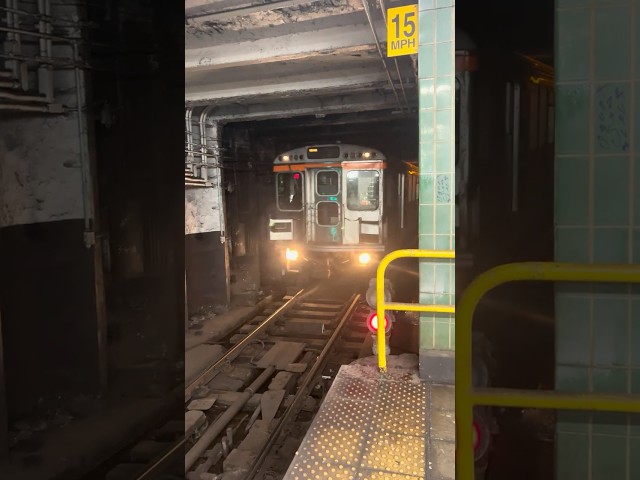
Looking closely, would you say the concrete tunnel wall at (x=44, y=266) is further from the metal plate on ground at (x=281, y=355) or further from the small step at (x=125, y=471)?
the metal plate on ground at (x=281, y=355)

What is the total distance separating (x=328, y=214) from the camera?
38.6 ft

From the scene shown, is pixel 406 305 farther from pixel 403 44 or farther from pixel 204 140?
pixel 204 140

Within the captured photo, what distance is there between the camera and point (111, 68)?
5.69 m

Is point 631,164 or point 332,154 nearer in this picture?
point 631,164

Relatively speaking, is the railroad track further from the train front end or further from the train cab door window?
the train cab door window

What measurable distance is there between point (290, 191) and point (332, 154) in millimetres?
1520

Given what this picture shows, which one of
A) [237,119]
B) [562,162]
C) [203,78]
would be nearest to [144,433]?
A: [562,162]

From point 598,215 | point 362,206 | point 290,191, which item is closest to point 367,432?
point 598,215

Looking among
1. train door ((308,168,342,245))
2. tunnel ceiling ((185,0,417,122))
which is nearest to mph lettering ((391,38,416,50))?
tunnel ceiling ((185,0,417,122))

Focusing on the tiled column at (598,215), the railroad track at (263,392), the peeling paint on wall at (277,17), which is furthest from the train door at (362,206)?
the tiled column at (598,215)

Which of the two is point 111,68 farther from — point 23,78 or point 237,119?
point 237,119

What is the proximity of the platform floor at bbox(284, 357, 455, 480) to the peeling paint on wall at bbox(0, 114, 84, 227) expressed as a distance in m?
3.89

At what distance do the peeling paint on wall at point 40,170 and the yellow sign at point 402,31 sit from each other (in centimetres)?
386

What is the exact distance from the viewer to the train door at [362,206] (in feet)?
36.9
